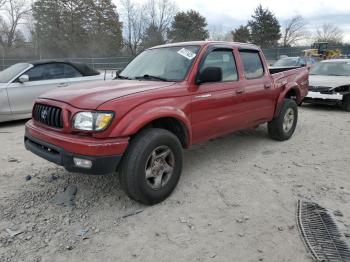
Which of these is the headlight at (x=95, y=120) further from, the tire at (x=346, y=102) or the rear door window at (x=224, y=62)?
the tire at (x=346, y=102)

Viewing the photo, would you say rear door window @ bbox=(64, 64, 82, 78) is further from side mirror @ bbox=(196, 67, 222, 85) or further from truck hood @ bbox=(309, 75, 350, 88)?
truck hood @ bbox=(309, 75, 350, 88)

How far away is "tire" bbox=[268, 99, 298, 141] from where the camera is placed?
609 centimetres

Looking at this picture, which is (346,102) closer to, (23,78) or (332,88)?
(332,88)

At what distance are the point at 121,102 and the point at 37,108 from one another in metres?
1.18

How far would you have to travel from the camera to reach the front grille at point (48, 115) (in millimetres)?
3482

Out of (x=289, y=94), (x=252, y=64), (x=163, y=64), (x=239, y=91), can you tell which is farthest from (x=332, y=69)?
(x=163, y=64)

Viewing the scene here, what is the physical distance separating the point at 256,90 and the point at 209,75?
4.70 ft

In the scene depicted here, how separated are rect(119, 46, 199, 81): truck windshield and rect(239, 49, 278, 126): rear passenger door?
108cm

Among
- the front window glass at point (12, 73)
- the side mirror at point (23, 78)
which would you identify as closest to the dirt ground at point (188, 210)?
the side mirror at point (23, 78)

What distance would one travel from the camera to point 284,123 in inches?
248

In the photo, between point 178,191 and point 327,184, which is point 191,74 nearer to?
point 178,191

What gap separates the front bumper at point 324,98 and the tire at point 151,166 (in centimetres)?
724

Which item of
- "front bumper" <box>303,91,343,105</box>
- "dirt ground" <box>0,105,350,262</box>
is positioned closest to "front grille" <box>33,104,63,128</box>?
"dirt ground" <box>0,105,350,262</box>

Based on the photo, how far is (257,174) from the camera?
468 centimetres
